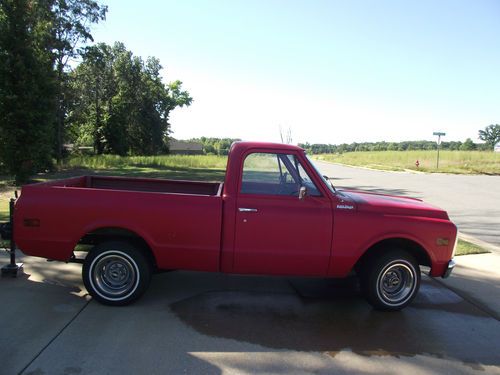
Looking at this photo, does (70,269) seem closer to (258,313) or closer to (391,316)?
(258,313)

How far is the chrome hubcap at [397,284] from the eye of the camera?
480cm

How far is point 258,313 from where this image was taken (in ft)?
15.3

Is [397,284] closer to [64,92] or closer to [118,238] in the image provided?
[118,238]

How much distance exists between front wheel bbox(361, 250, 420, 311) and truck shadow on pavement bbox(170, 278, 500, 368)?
0.15 metres

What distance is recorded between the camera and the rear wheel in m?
4.59

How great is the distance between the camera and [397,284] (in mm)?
4895

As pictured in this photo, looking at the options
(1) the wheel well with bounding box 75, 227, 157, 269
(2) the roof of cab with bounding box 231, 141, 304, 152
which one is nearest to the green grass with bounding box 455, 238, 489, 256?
(2) the roof of cab with bounding box 231, 141, 304, 152

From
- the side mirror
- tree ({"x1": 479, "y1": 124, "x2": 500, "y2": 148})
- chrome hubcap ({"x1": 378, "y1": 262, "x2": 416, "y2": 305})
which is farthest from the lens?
tree ({"x1": 479, "y1": 124, "x2": 500, "y2": 148})

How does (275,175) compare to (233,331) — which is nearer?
(233,331)

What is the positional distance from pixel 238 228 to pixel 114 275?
1.50 meters

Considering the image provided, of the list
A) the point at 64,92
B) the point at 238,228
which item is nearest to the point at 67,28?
the point at 64,92

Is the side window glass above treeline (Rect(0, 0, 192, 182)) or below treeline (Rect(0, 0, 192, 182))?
below

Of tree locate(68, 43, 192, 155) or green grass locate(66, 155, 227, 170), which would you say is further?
tree locate(68, 43, 192, 155)

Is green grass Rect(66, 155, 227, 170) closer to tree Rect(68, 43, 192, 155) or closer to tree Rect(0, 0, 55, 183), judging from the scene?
tree Rect(68, 43, 192, 155)
